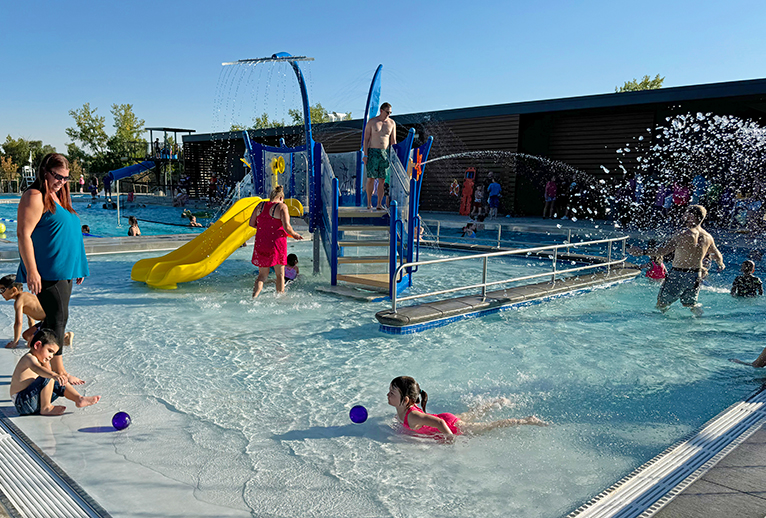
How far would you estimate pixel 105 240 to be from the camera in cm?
1359

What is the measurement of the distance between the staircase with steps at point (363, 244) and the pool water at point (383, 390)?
59 cm

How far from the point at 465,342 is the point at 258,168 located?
7.35 meters

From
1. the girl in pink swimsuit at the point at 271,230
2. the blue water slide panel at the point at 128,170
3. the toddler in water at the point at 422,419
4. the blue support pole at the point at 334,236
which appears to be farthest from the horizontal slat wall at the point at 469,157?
the blue water slide panel at the point at 128,170

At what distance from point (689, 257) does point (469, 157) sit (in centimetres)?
1755

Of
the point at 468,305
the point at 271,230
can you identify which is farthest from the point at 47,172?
the point at 468,305

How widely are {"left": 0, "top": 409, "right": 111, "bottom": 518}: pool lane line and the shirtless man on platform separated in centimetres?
717

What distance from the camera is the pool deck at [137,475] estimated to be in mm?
2697

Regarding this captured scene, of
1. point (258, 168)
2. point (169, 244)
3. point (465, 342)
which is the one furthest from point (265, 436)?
point (169, 244)

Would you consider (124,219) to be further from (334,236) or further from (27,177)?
(334,236)

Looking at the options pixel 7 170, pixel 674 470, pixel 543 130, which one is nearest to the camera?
pixel 674 470

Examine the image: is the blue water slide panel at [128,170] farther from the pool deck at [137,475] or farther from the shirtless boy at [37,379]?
the pool deck at [137,475]

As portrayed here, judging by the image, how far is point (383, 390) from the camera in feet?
16.1

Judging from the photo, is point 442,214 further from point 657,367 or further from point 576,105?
point 657,367

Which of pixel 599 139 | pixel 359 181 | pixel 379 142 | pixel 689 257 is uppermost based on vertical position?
pixel 599 139
